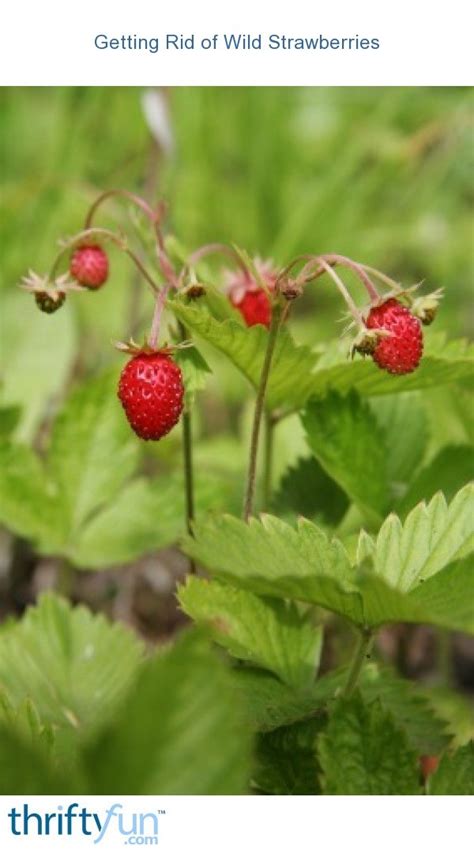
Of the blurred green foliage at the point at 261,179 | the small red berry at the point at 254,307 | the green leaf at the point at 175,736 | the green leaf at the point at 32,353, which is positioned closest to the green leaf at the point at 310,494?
the small red berry at the point at 254,307

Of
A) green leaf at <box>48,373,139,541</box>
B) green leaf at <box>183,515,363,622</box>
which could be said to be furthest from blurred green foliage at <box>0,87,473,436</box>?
green leaf at <box>183,515,363,622</box>

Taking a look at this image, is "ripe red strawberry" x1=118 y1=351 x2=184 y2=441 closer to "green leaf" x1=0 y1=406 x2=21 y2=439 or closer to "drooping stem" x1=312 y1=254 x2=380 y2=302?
"drooping stem" x1=312 y1=254 x2=380 y2=302
